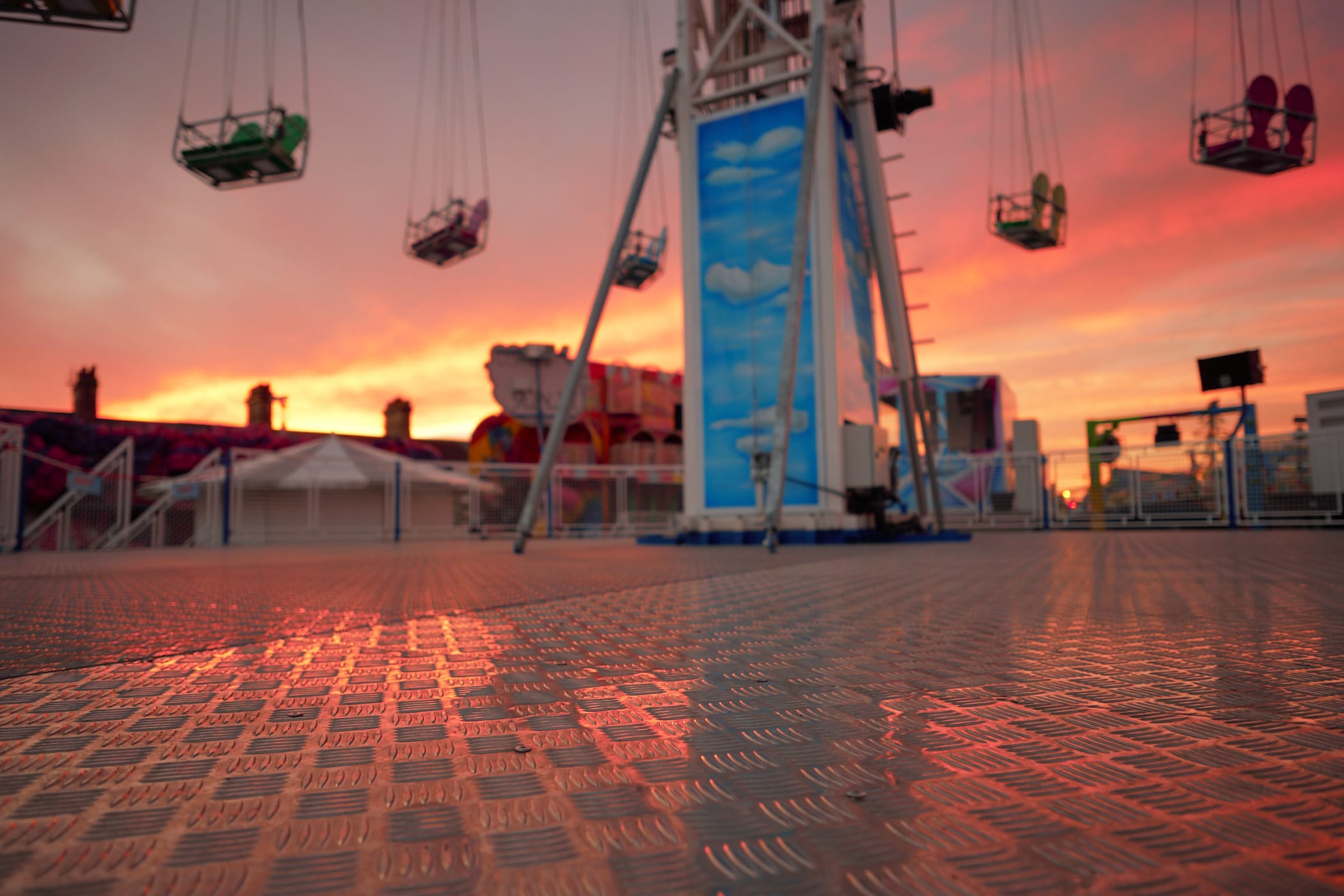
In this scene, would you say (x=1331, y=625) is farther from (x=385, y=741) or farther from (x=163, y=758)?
(x=163, y=758)

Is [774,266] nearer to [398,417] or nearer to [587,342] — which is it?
[587,342]

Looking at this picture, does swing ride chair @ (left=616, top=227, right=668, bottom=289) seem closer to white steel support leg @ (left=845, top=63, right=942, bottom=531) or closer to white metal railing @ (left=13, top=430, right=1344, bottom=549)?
white metal railing @ (left=13, top=430, right=1344, bottom=549)

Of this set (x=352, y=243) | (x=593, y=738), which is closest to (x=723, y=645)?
Answer: (x=593, y=738)

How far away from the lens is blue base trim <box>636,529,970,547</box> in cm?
988

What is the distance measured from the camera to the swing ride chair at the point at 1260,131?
12.0 m

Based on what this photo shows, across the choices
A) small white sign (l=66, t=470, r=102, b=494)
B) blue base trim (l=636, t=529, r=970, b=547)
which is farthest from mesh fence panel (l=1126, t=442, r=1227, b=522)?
small white sign (l=66, t=470, r=102, b=494)

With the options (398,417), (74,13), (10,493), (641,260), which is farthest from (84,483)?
(398,417)

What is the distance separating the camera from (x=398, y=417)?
41562mm

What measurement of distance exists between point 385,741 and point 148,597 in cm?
345

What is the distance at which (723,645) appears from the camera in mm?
2328

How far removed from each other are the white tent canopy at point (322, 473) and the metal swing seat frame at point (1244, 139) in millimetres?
14786

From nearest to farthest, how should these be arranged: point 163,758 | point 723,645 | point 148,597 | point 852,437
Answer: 1. point 163,758
2. point 723,645
3. point 148,597
4. point 852,437

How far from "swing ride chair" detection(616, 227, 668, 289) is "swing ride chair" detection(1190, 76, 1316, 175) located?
1074cm

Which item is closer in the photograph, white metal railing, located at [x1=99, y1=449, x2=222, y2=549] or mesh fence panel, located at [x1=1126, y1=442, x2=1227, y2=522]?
mesh fence panel, located at [x1=1126, y1=442, x2=1227, y2=522]
